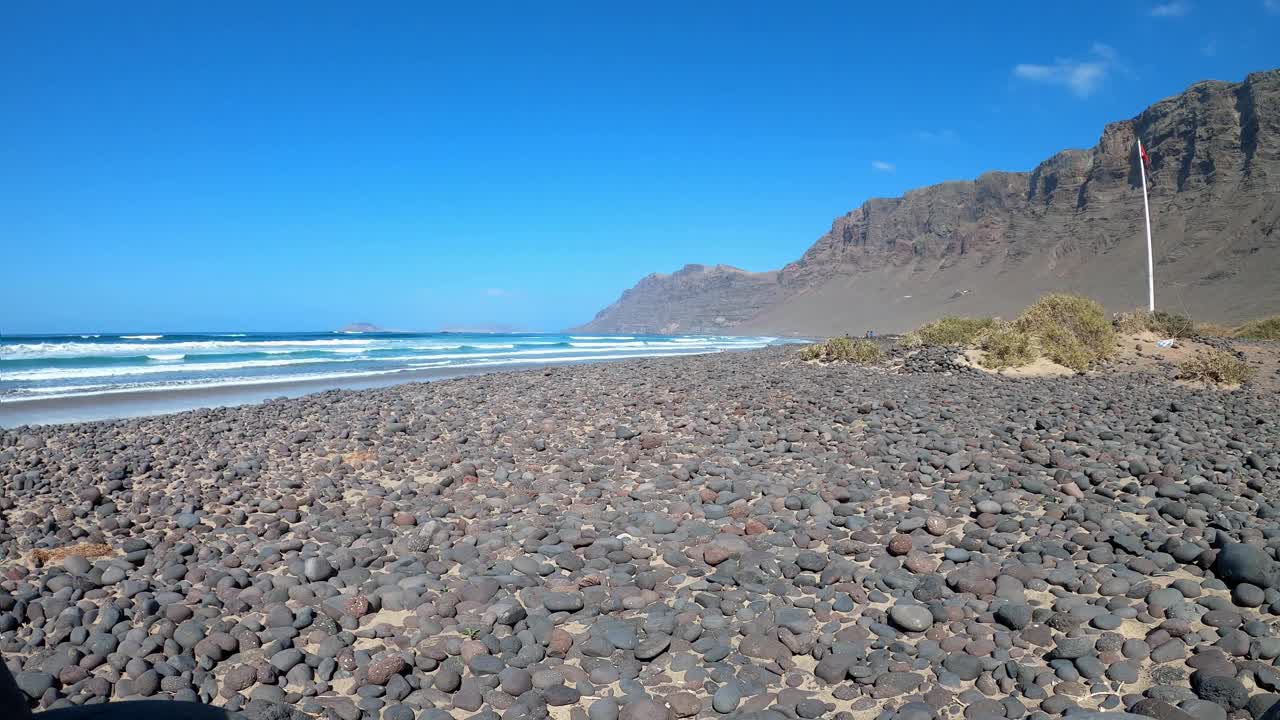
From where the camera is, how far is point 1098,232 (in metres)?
70.8

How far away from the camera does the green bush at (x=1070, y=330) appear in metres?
14.6

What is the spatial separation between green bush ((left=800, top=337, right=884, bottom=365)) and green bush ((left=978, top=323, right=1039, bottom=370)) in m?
2.46

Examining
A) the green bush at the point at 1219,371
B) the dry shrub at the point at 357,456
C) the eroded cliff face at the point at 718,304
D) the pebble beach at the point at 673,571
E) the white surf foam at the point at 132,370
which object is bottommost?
the pebble beach at the point at 673,571

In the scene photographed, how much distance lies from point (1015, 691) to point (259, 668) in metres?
3.39

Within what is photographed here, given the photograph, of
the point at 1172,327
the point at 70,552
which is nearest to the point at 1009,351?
the point at 1172,327

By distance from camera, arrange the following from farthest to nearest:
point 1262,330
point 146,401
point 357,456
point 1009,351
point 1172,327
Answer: point 1262,330 < point 1172,327 < point 146,401 < point 1009,351 < point 357,456

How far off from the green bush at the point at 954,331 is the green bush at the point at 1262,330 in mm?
9845

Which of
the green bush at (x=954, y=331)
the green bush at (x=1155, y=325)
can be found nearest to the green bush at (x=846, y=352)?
the green bush at (x=954, y=331)

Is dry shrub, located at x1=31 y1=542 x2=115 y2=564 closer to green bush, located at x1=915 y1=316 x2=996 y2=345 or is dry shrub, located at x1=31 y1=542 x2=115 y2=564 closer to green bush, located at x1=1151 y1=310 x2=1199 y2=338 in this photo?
green bush, located at x1=915 y1=316 x2=996 y2=345

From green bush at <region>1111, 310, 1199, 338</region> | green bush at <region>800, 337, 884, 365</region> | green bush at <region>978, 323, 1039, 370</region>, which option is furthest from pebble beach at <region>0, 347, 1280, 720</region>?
green bush at <region>1111, 310, 1199, 338</region>

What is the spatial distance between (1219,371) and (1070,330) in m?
4.10

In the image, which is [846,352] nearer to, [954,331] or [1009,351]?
[1009,351]

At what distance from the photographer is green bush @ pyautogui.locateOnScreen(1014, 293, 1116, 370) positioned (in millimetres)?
14594

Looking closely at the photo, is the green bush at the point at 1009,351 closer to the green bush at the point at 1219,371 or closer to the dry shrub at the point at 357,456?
the green bush at the point at 1219,371
